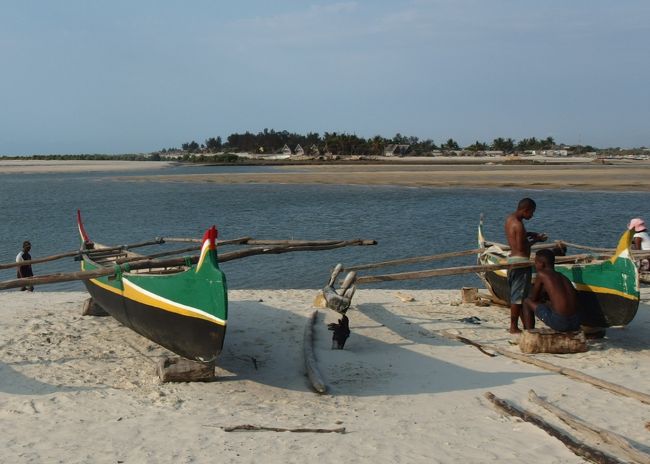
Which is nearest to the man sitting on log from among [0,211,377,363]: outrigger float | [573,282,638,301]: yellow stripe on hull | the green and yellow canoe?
[573,282,638,301]: yellow stripe on hull

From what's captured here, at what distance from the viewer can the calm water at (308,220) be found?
16.4 meters

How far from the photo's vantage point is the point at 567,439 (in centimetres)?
499

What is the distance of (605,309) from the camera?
26.3ft

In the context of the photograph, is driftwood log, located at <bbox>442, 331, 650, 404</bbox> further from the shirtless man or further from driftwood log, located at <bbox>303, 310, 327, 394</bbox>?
driftwood log, located at <bbox>303, 310, 327, 394</bbox>

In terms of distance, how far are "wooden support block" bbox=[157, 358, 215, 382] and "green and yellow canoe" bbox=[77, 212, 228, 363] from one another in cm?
9

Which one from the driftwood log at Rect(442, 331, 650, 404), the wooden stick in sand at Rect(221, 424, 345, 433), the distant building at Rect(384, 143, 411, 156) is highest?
the distant building at Rect(384, 143, 411, 156)

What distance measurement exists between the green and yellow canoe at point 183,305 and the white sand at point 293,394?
0.38 metres

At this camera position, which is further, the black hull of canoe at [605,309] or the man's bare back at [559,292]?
the black hull of canoe at [605,309]

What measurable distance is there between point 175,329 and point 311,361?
1499mm

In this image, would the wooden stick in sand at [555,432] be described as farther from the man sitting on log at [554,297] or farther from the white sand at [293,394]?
the man sitting on log at [554,297]

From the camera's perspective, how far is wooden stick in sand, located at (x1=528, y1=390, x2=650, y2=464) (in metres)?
4.53

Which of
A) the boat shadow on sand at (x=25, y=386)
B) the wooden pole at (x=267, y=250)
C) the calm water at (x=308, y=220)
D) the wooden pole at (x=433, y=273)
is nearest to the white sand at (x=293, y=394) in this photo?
the boat shadow on sand at (x=25, y=386)

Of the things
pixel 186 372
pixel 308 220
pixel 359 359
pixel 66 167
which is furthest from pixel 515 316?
pixel 66 167

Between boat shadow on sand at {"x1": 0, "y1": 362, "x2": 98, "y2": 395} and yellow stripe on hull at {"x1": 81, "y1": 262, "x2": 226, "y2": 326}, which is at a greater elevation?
yellow stripe on hull at {"x1": 81, "y1": 262, "x2": 226, "y2": 326}
